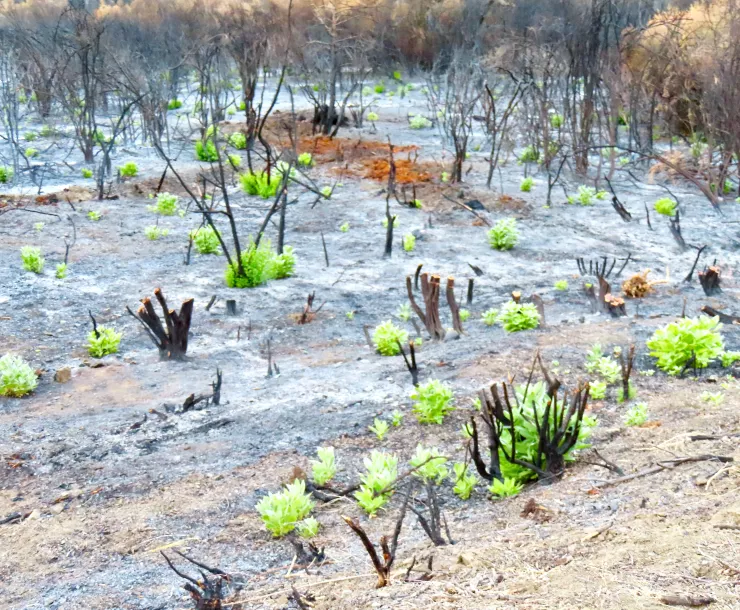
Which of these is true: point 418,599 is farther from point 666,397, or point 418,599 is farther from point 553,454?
point 666,397

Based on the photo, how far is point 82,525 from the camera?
11.2 feet

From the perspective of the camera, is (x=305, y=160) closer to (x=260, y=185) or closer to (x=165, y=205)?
(x=260, y=185)

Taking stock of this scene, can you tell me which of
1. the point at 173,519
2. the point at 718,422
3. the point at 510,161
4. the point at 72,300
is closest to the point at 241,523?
the point at 173,519

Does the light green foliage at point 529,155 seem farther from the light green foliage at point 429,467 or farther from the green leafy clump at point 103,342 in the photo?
the light green foliage at point 429,467

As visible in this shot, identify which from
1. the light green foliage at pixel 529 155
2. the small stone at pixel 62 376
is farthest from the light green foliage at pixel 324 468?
the light green foliage at pixel 529 155

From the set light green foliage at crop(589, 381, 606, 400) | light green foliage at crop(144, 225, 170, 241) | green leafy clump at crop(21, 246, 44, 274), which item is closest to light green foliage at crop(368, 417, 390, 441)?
light green foliage at crop(589, 381, 606, 400)

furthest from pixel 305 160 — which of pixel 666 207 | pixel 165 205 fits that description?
pixel 666 207

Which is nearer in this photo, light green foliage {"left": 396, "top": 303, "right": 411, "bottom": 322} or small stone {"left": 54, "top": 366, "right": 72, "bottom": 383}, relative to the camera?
small stone {"left": 54, "top": 366, "right": 72, "bottom": 383}

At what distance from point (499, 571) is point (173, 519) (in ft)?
5.20

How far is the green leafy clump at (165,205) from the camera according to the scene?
363 inches

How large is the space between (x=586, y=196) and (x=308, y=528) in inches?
297

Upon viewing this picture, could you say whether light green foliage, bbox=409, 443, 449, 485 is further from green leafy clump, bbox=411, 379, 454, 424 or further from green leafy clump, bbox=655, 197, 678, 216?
green leafy clump, bbox=655, 197, 678, 216

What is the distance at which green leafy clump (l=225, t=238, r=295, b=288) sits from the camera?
7.10m

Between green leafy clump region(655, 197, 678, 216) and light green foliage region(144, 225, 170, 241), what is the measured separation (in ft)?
17.5
